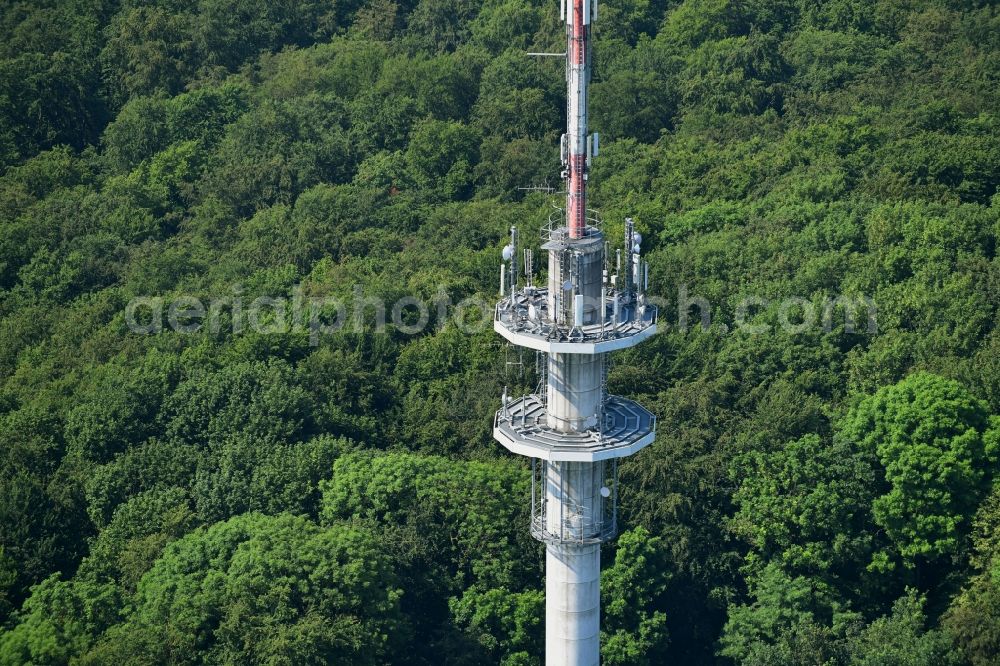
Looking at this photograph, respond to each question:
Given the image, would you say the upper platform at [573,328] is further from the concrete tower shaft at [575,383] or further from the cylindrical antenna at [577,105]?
the cylindrical antenna at [577,105]

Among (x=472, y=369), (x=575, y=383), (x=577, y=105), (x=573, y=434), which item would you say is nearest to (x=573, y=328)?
(x=575, y=383)

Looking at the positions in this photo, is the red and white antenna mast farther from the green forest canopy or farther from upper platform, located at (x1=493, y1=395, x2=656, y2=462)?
the green forest canopy

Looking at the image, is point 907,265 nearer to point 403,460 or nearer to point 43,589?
point 403,460

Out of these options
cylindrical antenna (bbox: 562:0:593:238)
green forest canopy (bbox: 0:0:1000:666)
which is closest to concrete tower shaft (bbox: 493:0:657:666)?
cylindrical antenna (bbox: 562:0:593:238)

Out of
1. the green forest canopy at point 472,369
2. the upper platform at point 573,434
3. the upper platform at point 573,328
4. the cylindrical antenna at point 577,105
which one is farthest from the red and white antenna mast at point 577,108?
the green forest canopy at point 472,369

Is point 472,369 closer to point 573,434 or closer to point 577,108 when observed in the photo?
point 573,434

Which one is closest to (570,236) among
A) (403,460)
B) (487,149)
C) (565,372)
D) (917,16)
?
(565,372)
